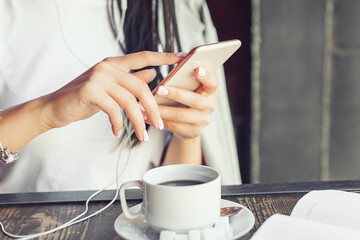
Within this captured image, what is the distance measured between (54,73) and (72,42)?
0.31 ft

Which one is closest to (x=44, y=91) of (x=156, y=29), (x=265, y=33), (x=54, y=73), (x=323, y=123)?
(x=54, y=73)

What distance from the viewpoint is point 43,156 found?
3.40 feet


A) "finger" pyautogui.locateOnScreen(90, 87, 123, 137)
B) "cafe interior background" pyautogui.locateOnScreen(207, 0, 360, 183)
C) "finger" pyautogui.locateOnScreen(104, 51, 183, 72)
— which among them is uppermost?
"finger" pyautogui.locateOnScreen(104, 51, 183, 72)

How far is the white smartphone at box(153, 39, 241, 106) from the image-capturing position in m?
0.64

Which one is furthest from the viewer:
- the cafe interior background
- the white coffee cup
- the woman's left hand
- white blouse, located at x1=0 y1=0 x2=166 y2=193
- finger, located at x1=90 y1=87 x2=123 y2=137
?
the cafe interior background

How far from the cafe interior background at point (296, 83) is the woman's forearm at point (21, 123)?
→ 40.6 inches

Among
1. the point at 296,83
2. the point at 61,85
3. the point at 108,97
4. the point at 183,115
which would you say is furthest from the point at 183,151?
the point at 296,83

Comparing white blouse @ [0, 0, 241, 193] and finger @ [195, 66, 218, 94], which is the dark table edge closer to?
finger @ [195, 66, 218, 94]

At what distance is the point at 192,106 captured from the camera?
81cm

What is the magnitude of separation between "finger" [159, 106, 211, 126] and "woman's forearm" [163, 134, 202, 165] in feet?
0.58

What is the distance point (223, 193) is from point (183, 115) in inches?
7.7

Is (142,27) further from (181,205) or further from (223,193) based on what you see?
(181,205)

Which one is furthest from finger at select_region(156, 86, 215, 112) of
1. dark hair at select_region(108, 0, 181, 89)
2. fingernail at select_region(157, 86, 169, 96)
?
dark hair at select_region(108, 0, 181, 89)

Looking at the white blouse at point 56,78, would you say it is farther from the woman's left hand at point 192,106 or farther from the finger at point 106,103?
the finger at point 106,103
